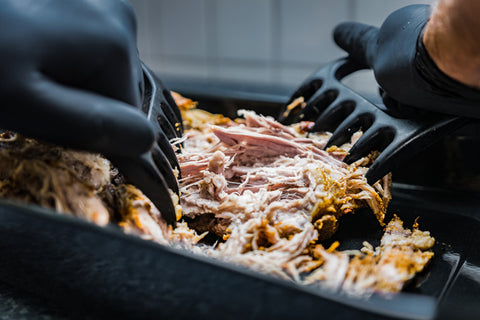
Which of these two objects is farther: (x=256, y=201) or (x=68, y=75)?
(x=256, y=201)

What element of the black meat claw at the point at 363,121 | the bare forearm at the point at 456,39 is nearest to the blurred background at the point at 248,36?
the black meat claw at the point at 363,121

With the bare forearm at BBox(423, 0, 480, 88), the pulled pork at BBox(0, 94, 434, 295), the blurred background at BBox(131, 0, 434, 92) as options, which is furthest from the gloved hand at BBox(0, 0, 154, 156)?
the blurred background at BBox(131, 0, 434, 92)

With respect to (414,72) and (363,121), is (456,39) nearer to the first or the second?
(414,72)

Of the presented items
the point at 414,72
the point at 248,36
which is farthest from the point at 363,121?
the point at 248,36

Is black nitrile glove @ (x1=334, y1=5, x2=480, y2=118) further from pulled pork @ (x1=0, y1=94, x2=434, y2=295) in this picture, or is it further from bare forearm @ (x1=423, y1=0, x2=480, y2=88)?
pulled pork @ (x1=0, y1=94, x2=434, y2=295)

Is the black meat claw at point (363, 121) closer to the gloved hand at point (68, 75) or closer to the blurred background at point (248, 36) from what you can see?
the gloved hand at point (68, 75)

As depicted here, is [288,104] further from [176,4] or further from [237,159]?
[176,4]
